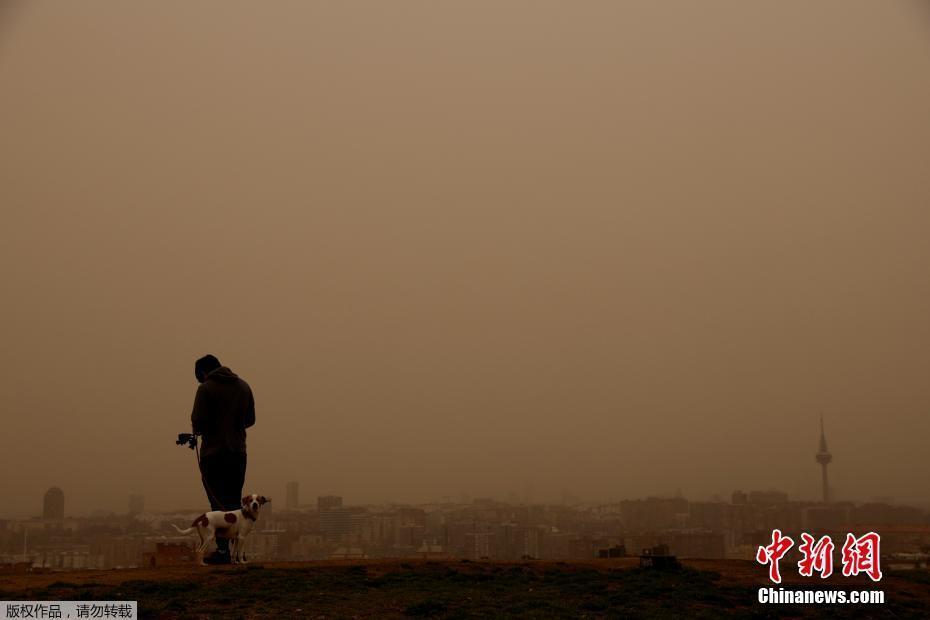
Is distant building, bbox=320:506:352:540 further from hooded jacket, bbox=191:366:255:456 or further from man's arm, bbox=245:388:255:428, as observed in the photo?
hooded jacket, bbox=191:366:255:456

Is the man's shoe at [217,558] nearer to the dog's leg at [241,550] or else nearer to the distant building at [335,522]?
the dog's leg at [241,550]

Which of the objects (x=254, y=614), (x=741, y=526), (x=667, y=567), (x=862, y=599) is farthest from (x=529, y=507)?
(x=254, y=614)

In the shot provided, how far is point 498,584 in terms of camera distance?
13266mm

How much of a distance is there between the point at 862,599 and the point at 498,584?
5.07m

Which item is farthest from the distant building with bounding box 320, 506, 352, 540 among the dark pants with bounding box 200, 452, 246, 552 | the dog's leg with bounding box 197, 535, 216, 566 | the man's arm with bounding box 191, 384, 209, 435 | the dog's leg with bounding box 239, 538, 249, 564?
the man's arm with bounding box 191, 384, 209, 435

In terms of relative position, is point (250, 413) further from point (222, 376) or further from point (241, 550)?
point (241, 550)

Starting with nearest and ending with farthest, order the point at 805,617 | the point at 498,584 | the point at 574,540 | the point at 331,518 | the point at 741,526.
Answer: the point at 805,617 → the point at 498,584 → the point at 574,540 → the point at 331,518 → the point at 741,526

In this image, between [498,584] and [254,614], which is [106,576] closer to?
[254,614]

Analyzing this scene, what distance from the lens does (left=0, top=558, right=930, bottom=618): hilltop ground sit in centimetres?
1110

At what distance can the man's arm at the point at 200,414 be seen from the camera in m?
14.3

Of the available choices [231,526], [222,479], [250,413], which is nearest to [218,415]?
[250,413]

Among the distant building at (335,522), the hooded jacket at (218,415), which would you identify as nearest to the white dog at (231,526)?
the hooded jacket at (218,415)

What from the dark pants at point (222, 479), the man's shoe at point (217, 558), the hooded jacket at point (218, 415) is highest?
the hooded jacket at point (218, 415)

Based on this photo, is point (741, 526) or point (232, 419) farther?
point (741, 526)
